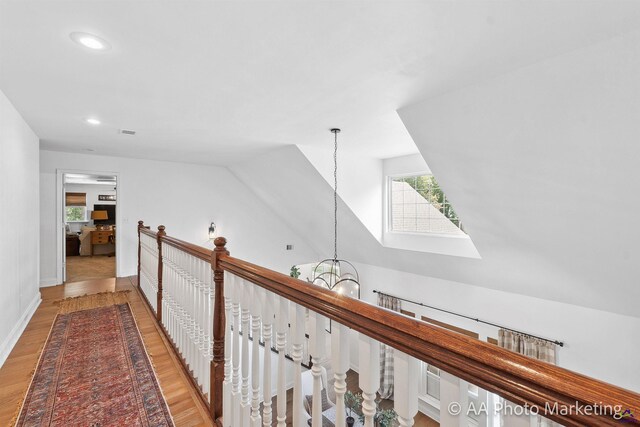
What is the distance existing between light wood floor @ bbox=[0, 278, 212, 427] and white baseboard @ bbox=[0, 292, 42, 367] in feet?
0.12

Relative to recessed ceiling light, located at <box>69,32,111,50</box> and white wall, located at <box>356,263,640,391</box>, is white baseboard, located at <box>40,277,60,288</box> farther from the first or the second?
white wall, located at <box>356,263,640,391</box>

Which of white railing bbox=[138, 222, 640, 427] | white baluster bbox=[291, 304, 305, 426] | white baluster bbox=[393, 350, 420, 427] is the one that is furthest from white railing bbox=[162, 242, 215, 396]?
white baluster bbox=[393, 350, 420, 427]

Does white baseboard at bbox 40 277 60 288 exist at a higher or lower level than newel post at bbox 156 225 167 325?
lower

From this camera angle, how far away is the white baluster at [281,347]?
1.10 meters

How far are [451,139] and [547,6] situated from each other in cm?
148

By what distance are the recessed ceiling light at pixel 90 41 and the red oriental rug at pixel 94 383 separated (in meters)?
2.21

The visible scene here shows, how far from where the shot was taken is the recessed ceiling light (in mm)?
1792

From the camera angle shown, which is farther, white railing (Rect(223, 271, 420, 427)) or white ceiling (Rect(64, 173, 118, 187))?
white ceiling (Rect(64, 173, 118, 187))

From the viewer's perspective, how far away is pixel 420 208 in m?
4.99

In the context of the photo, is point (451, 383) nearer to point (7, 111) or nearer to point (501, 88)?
point (501, 88)

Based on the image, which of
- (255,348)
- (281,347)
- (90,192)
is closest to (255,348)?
(255,348)

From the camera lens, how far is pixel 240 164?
20.2 feet

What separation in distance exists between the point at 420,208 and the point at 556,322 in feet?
7.56

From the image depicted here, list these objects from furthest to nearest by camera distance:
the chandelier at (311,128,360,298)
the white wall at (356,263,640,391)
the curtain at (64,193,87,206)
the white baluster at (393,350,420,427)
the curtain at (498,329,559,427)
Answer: the curtain at (64,193,87,206) < the curtain at (498,329,559,427) < the chandelier at (311,128,360,298) < the white wall at (356,263,640,391) < the white baluster at (393,350,420,427)
